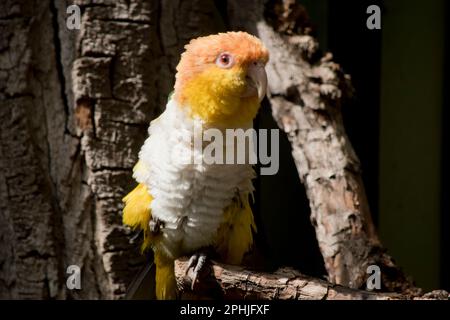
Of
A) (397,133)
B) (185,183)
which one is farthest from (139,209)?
(397,133)

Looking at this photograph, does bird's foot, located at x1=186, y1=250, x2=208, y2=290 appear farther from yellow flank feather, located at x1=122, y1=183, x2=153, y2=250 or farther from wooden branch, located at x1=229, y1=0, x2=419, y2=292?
wooden branch, located at x1=229, y1=0, x2=419, y2=292

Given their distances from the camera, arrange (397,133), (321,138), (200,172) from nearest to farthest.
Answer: (200,172) → (321,138) → (397,133)

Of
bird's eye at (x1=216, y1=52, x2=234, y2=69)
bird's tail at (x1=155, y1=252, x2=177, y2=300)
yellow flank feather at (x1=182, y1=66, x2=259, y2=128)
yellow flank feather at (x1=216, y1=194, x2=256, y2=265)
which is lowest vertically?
bird's tail at (x1=155, y1=252, x2=177, y2=300)

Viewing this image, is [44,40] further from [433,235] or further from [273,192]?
[433,235]

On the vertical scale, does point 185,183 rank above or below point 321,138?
below

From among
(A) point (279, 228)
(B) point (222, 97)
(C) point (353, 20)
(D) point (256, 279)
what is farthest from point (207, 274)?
(C) point (353, 20)

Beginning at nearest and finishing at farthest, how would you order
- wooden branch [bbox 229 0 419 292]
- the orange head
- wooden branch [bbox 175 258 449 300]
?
wooden branch [bbox 175 258 449 300] → the orange head → wooden branch [bbox 229 0 419 292]

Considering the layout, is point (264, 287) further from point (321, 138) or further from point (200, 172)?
point (321, 138)

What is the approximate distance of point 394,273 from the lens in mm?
1622

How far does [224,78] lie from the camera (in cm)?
150

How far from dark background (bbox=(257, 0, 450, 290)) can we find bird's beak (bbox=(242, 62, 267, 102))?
2.90 feet

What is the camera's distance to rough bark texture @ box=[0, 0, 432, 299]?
Result: 194 cm

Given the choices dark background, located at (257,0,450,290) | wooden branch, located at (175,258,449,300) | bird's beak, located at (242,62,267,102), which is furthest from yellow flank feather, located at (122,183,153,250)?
dark background, located at (257,0,450,290)

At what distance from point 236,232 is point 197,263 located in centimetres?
17
